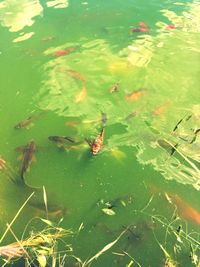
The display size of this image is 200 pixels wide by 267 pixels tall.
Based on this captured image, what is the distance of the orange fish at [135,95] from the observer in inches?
184

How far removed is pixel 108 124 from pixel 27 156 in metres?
0.97

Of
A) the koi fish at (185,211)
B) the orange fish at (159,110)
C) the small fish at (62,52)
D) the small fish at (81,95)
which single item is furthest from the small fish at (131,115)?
the small fish at (62,52)

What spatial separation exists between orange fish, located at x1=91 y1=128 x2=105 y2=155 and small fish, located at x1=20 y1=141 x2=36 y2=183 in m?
0.60

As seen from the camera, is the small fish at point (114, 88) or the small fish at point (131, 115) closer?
the small fish at point (131, 115)

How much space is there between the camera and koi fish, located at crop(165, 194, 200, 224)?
10.6 feet

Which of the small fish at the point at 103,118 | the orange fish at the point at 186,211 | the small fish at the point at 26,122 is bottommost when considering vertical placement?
the orange fish at the point at 186,211

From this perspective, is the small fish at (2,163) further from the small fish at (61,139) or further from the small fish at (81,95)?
the small fish at (81,95)

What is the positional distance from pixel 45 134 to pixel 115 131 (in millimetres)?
746

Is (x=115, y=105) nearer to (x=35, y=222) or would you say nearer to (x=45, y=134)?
(x=45, y=134)

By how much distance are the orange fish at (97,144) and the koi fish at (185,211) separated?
86cm

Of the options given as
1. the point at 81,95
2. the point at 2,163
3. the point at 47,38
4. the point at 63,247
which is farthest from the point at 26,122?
the point at 47,38

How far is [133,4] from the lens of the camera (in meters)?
7.32

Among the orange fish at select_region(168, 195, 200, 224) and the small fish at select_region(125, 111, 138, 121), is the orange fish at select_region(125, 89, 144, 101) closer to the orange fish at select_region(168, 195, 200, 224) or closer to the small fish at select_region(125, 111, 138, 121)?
the small fish at select_region(125, 111, 138, 121)

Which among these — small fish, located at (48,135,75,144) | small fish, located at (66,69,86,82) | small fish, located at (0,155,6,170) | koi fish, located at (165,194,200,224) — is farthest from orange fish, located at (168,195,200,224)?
small fish, located at (66,69,86,82)
